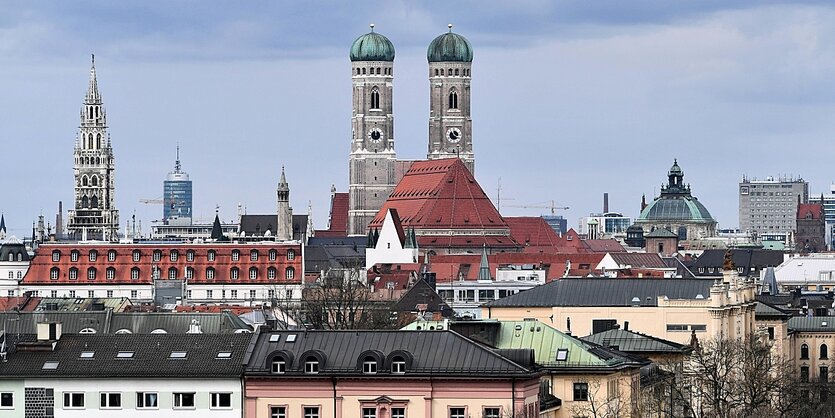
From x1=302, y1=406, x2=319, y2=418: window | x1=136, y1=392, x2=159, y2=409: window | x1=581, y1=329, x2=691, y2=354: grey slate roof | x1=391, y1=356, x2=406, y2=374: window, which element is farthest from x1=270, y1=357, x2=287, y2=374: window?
x1=581, y1=329, x2=691, y2=354: grey slate roof

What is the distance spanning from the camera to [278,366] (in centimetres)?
7425

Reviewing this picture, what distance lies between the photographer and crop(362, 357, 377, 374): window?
7369 centimetres

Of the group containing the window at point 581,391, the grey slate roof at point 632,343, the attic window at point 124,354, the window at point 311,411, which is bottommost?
the window at point 311,411

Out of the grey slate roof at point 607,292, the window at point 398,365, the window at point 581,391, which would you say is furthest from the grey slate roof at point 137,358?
the grey slate roof at point 607,292

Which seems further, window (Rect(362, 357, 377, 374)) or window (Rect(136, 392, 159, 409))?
window (Rect(136, 392, 159, 409))

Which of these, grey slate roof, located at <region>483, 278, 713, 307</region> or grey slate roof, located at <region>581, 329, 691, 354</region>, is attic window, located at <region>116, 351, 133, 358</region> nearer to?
grey slate roof, located at <region>581, 329, 691, 354</region>

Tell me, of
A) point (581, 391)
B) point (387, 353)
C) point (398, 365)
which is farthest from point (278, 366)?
point (581, 391)

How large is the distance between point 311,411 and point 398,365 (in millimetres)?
2459

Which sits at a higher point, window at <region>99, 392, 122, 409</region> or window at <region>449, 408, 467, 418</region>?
window at <region>99, 392, 122, 409</region>

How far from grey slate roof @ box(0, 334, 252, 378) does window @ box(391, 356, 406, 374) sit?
389cm

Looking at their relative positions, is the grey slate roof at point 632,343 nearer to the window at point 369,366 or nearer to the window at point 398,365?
the window at point 398,365

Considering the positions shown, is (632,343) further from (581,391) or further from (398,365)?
(398,365)

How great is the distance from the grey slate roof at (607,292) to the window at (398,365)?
131ft

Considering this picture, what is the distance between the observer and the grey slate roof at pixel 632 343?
9388 cm
